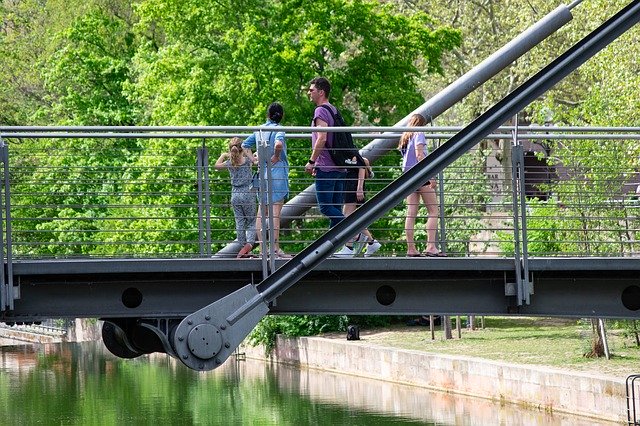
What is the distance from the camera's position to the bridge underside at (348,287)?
1289 centimetres

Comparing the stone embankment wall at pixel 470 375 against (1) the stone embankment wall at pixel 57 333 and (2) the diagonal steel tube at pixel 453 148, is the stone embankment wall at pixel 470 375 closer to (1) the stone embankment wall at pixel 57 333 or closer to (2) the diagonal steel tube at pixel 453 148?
(2) the diagonal steel tube at pixel 453 148

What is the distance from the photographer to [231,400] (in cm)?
3241

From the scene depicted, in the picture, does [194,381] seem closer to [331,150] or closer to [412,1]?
[412,1]

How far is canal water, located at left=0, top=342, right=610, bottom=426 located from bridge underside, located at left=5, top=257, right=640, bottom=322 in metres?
9.91

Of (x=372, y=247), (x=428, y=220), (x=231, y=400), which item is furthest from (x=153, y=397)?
(x=428, y=220)

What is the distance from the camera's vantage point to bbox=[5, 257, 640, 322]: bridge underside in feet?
42.3

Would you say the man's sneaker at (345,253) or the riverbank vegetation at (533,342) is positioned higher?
the man's sneaker at (345,253)

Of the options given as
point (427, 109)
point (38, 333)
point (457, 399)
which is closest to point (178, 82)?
point (457, 399)

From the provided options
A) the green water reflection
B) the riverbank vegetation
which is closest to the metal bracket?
the riverbank vegetation

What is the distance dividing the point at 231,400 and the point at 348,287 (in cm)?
1948

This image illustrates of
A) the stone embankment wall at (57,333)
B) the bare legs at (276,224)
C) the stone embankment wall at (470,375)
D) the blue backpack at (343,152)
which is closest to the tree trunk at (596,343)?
the stone embankment wall at (470,375)

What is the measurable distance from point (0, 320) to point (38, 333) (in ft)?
160

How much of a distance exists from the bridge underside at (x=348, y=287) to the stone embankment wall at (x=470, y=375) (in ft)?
28.7

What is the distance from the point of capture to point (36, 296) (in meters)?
13.0
